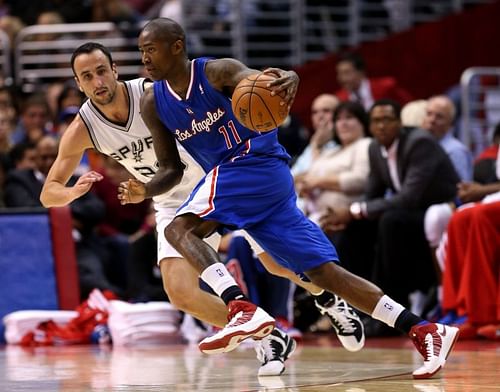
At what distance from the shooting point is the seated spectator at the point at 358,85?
414 inches

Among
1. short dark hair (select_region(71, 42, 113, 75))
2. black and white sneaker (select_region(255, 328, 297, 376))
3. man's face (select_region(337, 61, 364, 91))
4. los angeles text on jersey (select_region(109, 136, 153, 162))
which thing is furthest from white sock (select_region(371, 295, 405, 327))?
man's face (select_region(337, 61, 364, 91))

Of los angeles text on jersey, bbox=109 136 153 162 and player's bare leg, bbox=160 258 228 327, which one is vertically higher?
los angeles text on jersey, bbox=109 136 153 162

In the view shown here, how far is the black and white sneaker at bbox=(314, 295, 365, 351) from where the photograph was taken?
5.55 m

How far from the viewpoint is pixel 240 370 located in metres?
5.72

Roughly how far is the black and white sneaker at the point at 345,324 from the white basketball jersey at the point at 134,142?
0.99 metres

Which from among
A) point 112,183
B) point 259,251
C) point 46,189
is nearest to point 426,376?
point 259,251

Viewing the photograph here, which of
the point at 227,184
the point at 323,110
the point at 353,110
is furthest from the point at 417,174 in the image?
the point at 227,184

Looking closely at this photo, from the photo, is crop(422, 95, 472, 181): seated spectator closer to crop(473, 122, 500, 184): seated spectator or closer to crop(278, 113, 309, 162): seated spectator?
crop(473, 122, 500, 184): seated spectator

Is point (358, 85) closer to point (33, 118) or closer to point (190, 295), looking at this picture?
point (33, 118)

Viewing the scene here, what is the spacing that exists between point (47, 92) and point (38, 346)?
14.4 ft

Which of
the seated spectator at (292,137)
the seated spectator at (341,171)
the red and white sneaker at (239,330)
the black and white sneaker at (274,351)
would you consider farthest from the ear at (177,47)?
the seated spectator at (292,137)

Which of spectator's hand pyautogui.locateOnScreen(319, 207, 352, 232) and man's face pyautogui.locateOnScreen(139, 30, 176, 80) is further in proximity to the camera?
spectator's hand pyautogui.locateOnScreen(319, 207, 352, 232)

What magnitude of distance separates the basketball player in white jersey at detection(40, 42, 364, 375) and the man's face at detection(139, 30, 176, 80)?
A: 0.66 metres

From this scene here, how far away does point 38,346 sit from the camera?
8367 millimetres
